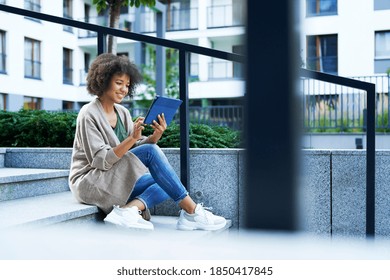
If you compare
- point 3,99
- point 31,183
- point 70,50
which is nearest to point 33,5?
point 70,50

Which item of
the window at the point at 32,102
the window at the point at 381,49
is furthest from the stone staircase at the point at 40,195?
the window at the point at 32,102

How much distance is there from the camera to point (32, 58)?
20.7 meters

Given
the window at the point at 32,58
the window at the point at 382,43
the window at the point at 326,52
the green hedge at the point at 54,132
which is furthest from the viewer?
the window at the point at 32,58

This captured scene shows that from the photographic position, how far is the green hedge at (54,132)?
367cm

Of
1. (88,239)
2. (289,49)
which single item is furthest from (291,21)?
(88,239)

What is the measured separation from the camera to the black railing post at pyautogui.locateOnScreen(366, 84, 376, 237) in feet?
8.45

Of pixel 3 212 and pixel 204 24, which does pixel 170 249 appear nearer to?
pixel 3 212

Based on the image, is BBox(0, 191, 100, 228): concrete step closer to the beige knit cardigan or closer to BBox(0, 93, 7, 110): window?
the beige knit cardigan

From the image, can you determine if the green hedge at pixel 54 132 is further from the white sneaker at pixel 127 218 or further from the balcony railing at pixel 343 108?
the balcony railing at pixel 343 108

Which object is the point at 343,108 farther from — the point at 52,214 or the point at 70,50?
the point at 70,50

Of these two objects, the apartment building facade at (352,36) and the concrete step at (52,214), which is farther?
the apartment building facade at (352,36)

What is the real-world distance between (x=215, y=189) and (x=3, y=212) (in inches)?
45.8

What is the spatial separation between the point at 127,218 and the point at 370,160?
118cm

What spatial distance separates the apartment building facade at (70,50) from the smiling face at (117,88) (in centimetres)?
1603
